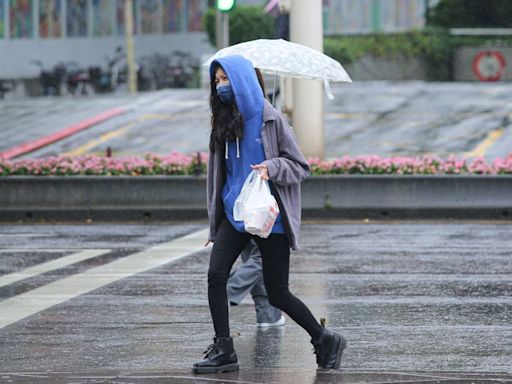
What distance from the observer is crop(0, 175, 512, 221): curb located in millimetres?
18828

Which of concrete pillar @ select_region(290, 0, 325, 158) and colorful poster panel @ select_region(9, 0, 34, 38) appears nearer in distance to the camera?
concrete pillar @ select_region(290, 0, 325, 158)

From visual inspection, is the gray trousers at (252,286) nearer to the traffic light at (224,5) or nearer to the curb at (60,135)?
the traffic light at (224,5)

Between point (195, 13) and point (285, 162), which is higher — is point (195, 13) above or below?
above

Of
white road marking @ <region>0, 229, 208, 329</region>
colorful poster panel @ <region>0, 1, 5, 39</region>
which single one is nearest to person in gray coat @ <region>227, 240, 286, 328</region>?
white road marking @ <region>0, 229, 208, 329</region>

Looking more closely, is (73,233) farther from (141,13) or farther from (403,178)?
(141,13)

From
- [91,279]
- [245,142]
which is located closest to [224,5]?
[91,279]

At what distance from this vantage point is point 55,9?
→ 47.2 m

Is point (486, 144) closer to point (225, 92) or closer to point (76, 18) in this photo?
point (225, 92)

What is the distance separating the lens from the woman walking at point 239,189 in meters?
8.36

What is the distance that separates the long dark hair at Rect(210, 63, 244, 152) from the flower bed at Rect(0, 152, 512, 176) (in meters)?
10.8

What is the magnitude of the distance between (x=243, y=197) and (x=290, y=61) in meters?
1.73

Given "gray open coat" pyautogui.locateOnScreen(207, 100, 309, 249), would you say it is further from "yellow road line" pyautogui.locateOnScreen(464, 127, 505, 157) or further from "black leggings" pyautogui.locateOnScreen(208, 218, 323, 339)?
"yellow road line" pyautogui.locateOnScreen(464, 127, 505, 157)

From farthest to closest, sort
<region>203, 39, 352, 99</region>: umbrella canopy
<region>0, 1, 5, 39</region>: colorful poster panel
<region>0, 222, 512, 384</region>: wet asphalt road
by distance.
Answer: <region>0, 1, 5, 39</region>: colorful poster panel
<region>203, 39, 352, 99</region>: umbrella canopy
<region>0, 222, 512, 384</region>: wet asphalt road

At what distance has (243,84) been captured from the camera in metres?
8.33
